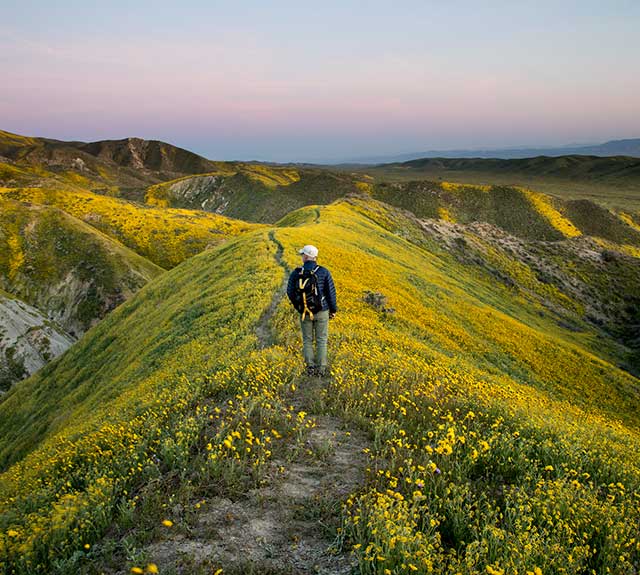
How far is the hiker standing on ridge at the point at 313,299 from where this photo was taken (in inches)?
437

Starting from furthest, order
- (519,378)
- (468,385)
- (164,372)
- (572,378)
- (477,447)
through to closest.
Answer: (572,378)
(519,378)
(164,372)
(468,385)
(477,447)

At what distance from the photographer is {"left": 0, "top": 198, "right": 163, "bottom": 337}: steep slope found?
7638 centimetres

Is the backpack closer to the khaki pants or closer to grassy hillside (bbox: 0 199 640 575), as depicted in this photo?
the khaki pants

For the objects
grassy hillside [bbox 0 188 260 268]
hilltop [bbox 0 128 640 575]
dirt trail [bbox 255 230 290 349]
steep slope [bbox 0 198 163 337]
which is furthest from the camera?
grassy hillside [bbox 0 188 260 268]

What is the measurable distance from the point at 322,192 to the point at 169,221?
83080 mm

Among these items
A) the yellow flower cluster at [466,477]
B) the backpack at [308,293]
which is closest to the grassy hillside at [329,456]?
the yellow flower cluster at [466,477]

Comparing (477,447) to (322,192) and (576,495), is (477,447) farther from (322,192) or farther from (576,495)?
(322,192)

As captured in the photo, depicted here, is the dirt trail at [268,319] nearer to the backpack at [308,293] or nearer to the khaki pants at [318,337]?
the khaki pants at [318,337]

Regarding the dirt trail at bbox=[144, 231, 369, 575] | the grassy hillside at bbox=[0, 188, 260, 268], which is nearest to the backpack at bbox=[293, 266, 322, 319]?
the dirt trail at bbox=[144, 231, 369, 575]

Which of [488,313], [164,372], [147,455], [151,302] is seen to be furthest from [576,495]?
[151,302]

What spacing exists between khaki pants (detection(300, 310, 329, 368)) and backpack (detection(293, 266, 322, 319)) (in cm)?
26

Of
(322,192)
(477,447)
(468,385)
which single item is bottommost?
(468,385)

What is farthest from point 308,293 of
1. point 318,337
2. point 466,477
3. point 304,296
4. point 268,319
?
point 268,319

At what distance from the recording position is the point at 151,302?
36.1 meters
